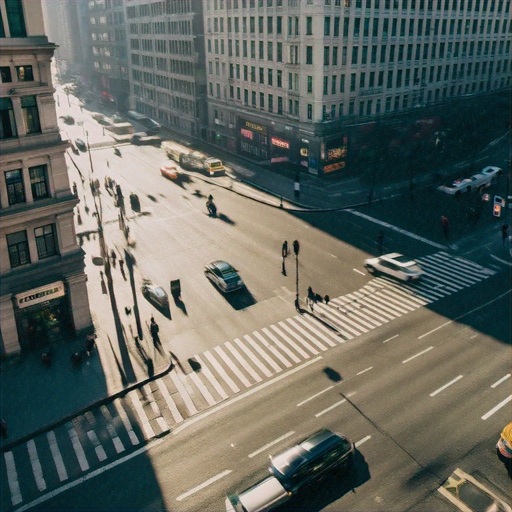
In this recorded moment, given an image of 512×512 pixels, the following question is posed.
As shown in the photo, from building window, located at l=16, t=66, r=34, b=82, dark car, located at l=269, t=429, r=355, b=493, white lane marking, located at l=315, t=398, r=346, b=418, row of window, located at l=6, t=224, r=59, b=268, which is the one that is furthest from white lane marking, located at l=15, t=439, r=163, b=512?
building window, located at l=16, t=66, r=34, b=82

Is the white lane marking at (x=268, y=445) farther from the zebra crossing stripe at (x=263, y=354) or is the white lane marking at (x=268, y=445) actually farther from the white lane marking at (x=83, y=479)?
the zebra crossing stripe at (x=263, y=354)

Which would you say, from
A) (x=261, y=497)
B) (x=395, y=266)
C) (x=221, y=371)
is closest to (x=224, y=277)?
(x=221, y=371)

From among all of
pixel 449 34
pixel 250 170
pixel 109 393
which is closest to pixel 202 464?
pixel 109 393

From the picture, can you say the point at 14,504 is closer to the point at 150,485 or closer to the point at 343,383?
the point at 150,485

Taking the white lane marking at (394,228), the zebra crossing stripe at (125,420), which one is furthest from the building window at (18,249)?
the white lane marking at (394,228)

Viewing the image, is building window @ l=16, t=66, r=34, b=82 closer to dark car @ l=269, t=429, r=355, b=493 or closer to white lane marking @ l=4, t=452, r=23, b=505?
white lane marking @ l=4, t=452, r=23, b=505

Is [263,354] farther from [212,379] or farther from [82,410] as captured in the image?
Result: [82,410]
